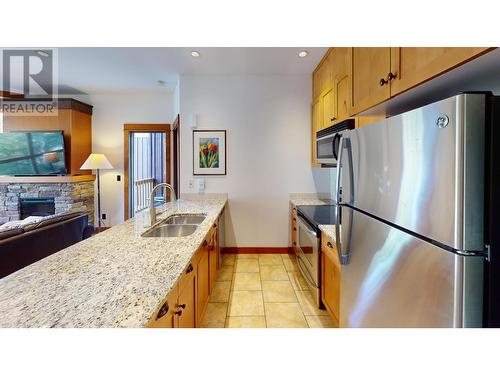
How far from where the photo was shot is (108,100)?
4621 mm

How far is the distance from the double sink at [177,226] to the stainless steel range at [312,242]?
109 centimetres

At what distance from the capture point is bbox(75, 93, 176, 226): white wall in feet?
15.1

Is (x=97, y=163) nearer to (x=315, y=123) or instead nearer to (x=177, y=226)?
(x=177, y=226)

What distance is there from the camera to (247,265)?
3.15m

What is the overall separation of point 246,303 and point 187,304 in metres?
1.08

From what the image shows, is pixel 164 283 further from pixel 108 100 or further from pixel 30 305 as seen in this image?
pixel 108 100

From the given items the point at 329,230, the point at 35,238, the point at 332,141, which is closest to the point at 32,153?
the point at 35,238

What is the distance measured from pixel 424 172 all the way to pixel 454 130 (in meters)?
0.15

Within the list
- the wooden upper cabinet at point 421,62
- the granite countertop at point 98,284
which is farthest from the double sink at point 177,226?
the wooden upper cabinet at point 421,62

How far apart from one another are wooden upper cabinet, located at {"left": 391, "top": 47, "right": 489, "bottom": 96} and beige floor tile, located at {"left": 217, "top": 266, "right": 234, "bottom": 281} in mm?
2454

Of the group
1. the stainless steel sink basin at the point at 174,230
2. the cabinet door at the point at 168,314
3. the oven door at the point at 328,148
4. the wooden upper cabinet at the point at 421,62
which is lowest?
the cabinet door at the point at 168,314

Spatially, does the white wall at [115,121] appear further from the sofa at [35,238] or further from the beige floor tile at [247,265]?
the beige floor tile at [247,265]

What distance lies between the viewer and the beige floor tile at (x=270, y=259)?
3.24 m

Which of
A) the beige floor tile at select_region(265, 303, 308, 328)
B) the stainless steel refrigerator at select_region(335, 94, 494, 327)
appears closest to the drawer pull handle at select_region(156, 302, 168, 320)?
the stainless steel refrigerator at select_region(335, 94, 494, 327)
